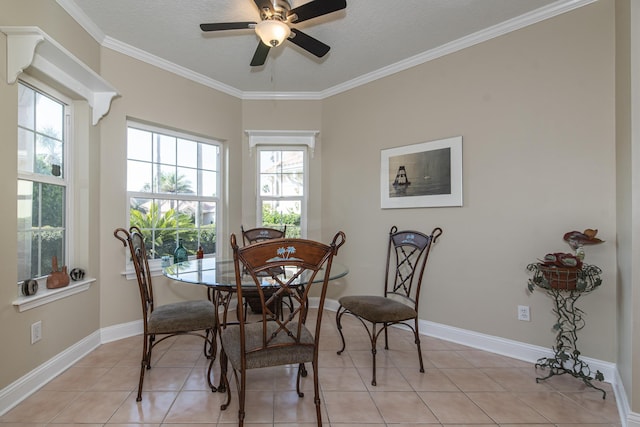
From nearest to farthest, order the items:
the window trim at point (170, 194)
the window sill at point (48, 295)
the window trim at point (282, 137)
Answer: the window sill at point (48, 295), the window trim at point (170, 194), the window trim at point (282, 137)

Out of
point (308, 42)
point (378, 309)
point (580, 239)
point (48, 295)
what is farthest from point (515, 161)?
point (48, 295)

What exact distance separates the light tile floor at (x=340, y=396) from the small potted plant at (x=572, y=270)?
0.68 metres

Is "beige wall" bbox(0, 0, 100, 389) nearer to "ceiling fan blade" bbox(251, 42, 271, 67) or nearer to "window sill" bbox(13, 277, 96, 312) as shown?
"window sill" bbox(13, 277, 96, 312)

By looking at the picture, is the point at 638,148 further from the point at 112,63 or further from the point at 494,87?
the point at 112,63

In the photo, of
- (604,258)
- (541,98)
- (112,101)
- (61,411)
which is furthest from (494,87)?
(61,411)

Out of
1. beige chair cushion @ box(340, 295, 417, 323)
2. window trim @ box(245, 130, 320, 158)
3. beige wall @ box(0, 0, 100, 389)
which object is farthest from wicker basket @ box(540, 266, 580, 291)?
beige wall @ box(0, 0, 100, 389)

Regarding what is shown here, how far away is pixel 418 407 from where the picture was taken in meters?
1.86

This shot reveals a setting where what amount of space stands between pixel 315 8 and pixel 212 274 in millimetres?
1824

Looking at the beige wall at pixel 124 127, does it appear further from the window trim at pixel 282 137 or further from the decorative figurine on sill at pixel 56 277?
the window trim at pixel 282 137

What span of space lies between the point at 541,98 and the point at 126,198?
12.2 feet

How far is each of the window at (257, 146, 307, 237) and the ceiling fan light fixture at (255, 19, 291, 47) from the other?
2.00 metres

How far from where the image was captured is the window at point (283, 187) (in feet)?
13.2

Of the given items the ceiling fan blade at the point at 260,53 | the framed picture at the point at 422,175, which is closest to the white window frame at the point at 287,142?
the framed picture at the point at 422,175

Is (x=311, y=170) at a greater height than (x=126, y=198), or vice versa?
(x=311, y=170)
